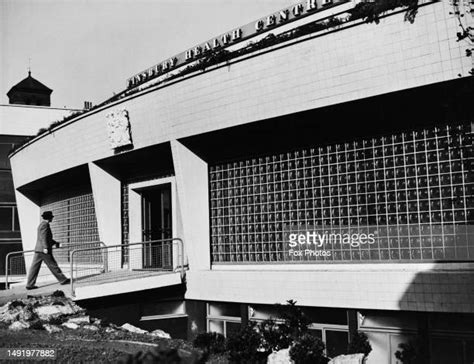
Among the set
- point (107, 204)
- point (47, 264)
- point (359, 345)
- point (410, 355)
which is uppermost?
point (107, 204)

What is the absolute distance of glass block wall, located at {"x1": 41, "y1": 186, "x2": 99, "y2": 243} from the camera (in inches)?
806

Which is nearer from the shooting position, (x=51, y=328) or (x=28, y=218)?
(x=51, y=328)

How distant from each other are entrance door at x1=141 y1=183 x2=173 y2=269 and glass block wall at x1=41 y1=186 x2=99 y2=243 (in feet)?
8.52

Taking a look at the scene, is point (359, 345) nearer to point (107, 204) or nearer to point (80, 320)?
point (80, 320)

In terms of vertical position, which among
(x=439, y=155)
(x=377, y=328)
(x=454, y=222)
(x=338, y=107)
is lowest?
(x=377, y=328)

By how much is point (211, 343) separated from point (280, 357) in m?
1.33

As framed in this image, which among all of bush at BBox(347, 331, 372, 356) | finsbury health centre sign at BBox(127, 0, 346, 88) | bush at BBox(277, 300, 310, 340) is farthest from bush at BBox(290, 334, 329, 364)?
finsbury health centre sign at BBox(127, 0, 346, 88)

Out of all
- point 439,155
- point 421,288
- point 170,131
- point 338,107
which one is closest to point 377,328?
point 421,288

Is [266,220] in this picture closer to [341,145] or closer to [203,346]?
[341,145]

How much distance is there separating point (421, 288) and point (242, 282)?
163 inches

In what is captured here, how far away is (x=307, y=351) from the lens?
30.5 ft

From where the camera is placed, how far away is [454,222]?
11.3 metres

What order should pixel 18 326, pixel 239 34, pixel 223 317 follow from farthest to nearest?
pixel 239 34, pixel 223 317, pixel 18 326

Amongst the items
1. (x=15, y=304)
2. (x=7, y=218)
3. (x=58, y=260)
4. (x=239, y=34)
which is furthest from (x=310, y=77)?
(x=7, y=218)
